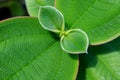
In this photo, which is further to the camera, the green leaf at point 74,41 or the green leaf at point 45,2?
the green leaf at point 45,2

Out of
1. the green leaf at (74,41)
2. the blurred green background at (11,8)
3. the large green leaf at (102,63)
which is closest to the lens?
the green leaf at (74,41)

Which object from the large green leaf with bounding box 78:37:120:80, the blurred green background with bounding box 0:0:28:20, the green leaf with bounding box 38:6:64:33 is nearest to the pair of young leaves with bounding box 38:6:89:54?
the green leaf with bounding box 38:6:64:33

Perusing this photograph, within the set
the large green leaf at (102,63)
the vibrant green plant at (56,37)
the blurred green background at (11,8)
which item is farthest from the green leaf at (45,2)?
the blurred green background at (11,8)

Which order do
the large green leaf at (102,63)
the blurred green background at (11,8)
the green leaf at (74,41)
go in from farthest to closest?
the blurred green background at (11,8)
the large green leaf at (102,63)
the green leaf at (74,41)

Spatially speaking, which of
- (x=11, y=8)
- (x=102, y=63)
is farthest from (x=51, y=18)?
(x=11, y=8)

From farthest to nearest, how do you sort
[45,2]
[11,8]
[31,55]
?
[11,8]
[45,2]
[31,55]

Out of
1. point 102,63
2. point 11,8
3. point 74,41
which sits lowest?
point 11,8

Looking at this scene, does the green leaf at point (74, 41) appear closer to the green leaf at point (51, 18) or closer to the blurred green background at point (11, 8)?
the green leaf at point (51, 18)

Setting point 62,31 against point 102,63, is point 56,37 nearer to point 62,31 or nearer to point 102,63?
point 62,31
